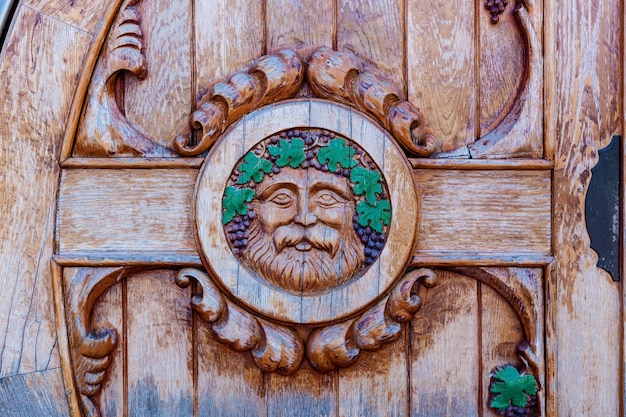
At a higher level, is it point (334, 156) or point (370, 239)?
point (334, 156)

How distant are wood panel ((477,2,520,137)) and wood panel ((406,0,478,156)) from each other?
0.02 metres

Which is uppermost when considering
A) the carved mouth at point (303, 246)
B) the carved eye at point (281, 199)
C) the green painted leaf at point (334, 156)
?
the green painted leaf at point (334, 156)

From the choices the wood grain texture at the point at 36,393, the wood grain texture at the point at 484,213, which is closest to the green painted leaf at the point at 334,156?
the wood grain texture at the point at 484,213

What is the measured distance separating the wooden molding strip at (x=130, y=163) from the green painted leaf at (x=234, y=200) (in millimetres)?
65

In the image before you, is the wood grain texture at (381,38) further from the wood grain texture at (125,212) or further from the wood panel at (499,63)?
the wood grain texture at (125,212)

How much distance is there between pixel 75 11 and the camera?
0.97 m

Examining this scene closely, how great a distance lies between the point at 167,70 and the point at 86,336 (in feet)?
1.35

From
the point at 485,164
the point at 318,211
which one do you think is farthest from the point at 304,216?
the point at 485,164

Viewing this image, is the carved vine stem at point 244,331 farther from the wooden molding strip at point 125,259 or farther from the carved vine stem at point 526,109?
the carved vine stem at point 526,109

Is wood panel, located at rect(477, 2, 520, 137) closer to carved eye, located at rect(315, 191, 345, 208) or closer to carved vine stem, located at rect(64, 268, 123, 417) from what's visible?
carved eye, located at rect(315, 191, 345, 208)

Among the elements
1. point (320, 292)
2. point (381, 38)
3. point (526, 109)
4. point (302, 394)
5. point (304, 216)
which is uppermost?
point (381, 38)

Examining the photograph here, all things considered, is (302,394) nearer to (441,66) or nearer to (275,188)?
(275,188)

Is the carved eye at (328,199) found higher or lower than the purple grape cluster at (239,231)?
higher

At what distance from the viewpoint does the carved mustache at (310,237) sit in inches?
37.3
